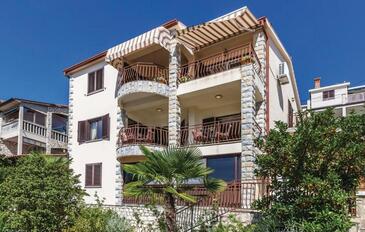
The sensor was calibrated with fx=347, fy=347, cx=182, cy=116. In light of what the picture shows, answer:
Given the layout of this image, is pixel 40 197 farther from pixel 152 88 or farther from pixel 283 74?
pixel 283 74

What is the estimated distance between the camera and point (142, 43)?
20.5 m

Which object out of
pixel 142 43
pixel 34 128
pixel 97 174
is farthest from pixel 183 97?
pixel 34 128

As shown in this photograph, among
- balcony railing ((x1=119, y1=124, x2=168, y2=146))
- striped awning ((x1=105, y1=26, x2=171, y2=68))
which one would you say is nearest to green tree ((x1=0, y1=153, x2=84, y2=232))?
balcony railing ((x1=119, y1=124, x2=168, y2=146))

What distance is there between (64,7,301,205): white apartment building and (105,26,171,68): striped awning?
60 millimetres

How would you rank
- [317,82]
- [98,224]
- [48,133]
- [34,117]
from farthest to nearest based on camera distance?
[317,82] → [34,117] → [48,133] → [98,224]

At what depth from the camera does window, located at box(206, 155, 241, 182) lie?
17.6m

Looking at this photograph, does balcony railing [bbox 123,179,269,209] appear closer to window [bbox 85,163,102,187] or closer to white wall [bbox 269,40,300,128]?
white wall [bbox 269,40,300,128]

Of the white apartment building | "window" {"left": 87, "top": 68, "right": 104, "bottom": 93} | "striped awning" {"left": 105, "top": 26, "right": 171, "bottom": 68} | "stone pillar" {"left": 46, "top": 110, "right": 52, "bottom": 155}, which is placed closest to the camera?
the white apartment building

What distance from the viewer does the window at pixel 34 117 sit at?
37419 millimetres

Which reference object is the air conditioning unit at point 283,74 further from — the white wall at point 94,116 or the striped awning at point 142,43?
the white wall at point 94,116

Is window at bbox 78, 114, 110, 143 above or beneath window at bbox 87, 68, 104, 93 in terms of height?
beneath

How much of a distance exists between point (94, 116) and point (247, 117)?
473 inches

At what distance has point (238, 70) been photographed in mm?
17812

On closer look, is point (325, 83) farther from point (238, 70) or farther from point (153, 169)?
point (153, 169)
